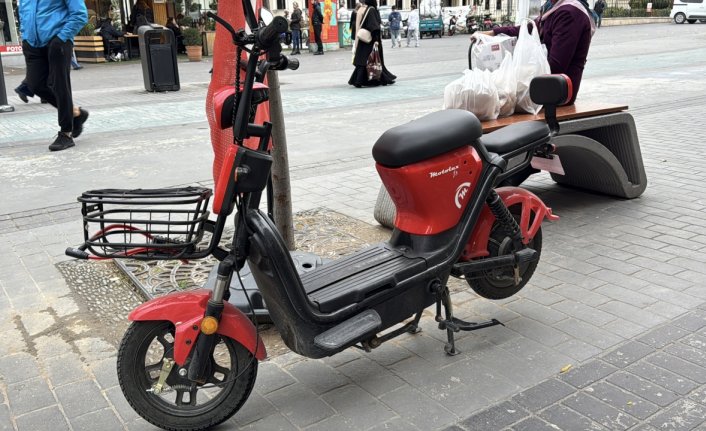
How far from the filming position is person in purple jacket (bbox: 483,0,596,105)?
536 cm

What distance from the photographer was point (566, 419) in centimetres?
285

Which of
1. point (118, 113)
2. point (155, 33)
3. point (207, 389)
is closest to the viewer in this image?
point (207, 389)

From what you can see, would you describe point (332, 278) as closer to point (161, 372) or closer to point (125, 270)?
point (161, 372)

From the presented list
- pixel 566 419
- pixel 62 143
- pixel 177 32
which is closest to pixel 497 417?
pixel 566 419

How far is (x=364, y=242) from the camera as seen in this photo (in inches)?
197

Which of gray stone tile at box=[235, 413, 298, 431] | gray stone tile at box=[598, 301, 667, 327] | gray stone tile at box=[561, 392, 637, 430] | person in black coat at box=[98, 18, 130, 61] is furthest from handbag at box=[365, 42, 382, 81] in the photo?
person in black coat at box=[98, 18, 130, 61]

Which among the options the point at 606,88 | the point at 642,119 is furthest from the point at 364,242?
the point at 606,88

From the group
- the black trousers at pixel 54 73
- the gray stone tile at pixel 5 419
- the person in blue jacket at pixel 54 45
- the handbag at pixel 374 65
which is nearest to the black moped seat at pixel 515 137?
the gray stone tile at pixel 5 419

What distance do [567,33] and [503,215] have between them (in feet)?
8.25

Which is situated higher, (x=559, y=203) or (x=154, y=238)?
(x=154, y=238)

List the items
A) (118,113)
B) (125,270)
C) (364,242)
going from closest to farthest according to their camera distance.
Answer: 1. (125,270)
2. (364,242)
3. (118,113)

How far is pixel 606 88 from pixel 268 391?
1080 cm

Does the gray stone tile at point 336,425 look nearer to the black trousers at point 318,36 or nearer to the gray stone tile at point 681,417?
the gray stone tile at point 681,417

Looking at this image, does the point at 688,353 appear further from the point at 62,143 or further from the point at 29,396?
the point at 62,143
